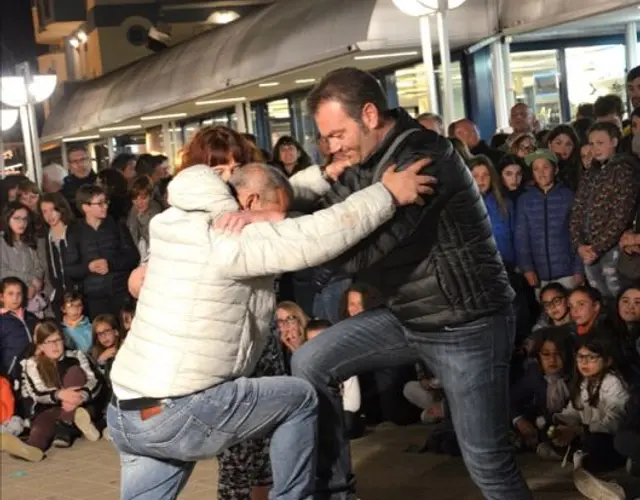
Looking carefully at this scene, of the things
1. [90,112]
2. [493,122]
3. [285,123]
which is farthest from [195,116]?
[493,122]

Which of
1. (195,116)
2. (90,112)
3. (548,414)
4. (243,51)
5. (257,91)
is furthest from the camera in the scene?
(90,112)

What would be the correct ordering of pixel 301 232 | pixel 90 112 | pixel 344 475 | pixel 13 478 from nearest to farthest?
pixel 301 232
pixel 344 475
pixel 13 478
pixel 90 112

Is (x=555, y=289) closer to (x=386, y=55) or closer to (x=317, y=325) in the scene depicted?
(x=317, y=325)

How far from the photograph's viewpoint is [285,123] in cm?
2027

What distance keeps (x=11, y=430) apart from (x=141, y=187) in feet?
7.38

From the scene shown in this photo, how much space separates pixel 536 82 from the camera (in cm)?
1555

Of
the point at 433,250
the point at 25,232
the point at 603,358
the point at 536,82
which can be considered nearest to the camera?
the point at 433,250

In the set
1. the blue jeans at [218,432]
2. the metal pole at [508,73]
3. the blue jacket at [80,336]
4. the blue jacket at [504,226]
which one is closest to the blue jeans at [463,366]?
the blue jeans at [218,432]

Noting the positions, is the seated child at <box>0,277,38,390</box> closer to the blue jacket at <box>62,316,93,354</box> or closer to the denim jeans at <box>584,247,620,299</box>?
the blue jacket at <box>62,316,93,354</box>

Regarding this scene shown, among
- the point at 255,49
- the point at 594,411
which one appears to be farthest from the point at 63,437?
the point at 255,49

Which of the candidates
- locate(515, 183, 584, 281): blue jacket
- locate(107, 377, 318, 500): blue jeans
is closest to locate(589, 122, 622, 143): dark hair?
locate(515, 183, 584, 281): blue jacket

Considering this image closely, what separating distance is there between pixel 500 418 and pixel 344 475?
76cm

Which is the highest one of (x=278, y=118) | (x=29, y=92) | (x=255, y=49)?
(x=255, y=49)

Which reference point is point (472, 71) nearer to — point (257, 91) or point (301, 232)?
point (257, 91)
